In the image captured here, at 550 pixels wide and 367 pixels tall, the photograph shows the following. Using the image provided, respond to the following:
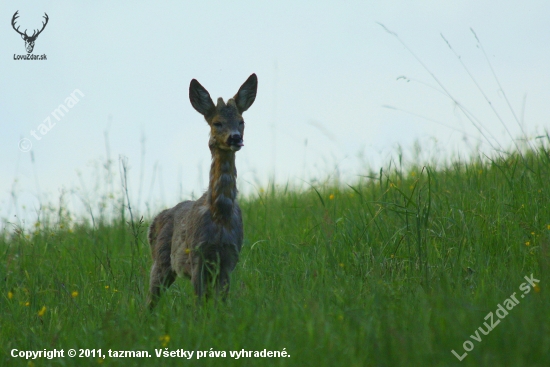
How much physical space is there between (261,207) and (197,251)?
350 centimetres

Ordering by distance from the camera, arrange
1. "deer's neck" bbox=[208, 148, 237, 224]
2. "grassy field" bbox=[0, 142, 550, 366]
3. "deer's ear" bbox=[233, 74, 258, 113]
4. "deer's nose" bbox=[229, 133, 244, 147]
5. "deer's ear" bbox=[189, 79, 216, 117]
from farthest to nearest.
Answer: "deer's ear" bbox=[233, 74, 258, 113] → "deer's ear" bbox=[189, 79, 216, 117] → "deer's neck" bbox=[208, 148, 237, 224] → "deer's nose" bbox=[229, 133, 244, 147] → "grassy field" bbox=[0, 142, 550, 366]

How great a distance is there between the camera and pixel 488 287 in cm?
547

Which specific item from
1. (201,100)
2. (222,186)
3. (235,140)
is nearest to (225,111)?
(201,100)

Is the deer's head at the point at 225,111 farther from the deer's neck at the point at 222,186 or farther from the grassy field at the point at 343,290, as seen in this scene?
the grassy field at the point at 343,290

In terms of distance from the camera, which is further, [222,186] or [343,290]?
[222,186]

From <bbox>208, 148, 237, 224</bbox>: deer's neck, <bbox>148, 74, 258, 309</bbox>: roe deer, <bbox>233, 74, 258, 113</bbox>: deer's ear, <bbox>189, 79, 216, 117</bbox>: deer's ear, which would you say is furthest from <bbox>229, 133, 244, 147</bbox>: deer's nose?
A: <bbox>233, 74, 258, 113</bbox>: deer's ear

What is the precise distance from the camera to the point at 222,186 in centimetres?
651

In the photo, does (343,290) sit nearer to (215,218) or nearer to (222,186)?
(215,218)

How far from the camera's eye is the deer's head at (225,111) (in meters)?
6.34

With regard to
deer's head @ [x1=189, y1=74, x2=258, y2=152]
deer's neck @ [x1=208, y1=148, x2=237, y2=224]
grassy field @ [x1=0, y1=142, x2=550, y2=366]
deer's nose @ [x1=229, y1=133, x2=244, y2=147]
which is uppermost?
deer's head @ [x1=189, y1=74, x2=258, y2=152]

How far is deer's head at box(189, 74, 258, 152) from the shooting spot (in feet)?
20.8

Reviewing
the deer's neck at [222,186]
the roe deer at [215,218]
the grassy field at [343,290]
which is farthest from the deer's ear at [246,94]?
the grassy field at [343,290]

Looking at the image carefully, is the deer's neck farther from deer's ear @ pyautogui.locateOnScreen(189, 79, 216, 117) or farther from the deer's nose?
deer's ear @ pyautogui.locateOnScreen(189, 79, 216, 117)

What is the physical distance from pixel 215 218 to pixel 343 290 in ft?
4.83
